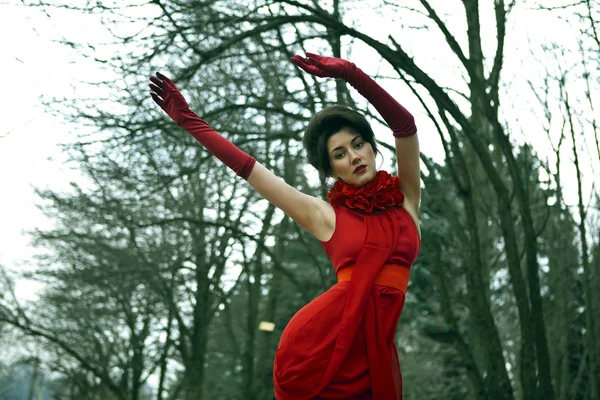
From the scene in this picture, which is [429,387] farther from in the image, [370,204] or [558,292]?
[370,204]

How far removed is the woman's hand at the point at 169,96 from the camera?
2791 millimetres

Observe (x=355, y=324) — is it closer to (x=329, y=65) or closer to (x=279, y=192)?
(x=279, y=192)

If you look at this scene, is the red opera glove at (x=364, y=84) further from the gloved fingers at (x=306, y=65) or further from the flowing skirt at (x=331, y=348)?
the flowing skirt at (x=331, y=348)

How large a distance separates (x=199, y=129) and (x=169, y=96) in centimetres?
18

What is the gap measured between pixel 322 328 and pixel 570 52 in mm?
5430

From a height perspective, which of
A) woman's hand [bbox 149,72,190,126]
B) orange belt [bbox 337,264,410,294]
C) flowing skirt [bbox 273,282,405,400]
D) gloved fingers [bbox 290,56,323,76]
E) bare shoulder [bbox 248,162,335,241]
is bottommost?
flowing skirt [bbox 273,282,405,400]

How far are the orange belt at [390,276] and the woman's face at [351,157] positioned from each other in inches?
13.4

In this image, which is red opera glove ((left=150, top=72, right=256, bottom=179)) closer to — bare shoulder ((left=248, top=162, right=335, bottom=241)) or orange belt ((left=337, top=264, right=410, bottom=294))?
bare shoulder ((left=248, top=162, right=335, bottom=241))

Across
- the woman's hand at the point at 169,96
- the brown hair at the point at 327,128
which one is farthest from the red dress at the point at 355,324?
the woman's hand at the point at 169,96

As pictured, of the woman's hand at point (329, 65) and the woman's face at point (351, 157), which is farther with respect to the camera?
the woman's face at point (351, 157)

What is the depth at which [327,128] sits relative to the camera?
9.32 feet

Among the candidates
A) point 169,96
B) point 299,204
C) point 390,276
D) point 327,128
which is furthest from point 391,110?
point 169,96

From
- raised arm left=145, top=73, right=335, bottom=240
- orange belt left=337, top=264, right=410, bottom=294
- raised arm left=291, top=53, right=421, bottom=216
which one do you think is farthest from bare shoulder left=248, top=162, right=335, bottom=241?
raised arm left=291, top=53, right=421, bottom=216

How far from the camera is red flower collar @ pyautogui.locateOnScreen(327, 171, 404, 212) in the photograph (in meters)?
2.70
